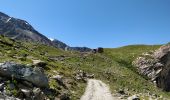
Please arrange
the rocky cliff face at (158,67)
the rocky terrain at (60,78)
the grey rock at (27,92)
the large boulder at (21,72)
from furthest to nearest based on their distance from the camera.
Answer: the rocky cliff face at (158,67) → the large boulder at (21,72) → the rocky terrain at (60,78) → the grey rock at (27,92)

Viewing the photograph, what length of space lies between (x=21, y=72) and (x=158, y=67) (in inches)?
2864

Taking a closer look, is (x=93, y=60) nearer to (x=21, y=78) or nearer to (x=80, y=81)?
(x=80, y=81)

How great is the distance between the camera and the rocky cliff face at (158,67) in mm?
94906

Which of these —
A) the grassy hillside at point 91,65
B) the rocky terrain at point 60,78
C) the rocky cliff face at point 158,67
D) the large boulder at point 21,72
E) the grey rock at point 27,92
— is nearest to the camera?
the grey rock at point 27,92

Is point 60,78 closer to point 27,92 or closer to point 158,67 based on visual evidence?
point 27,92

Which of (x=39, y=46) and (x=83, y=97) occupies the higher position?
(x=39, y=46)

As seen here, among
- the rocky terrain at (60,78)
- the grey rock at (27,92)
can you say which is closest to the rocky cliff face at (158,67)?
the rocky terrain at (60,78)

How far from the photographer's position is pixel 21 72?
31578mm

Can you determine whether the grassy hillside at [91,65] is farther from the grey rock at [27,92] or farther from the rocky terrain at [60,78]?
the grey rock at [27,92]

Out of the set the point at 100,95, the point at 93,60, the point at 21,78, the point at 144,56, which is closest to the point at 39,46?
the point at 93,60

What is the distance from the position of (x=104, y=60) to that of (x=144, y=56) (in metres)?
16.4

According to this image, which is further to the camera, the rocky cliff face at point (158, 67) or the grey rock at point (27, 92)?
the rocky cliff face at point (158, 67)

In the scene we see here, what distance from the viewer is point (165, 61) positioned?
100062mm

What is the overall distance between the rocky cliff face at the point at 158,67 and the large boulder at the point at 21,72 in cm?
6462
